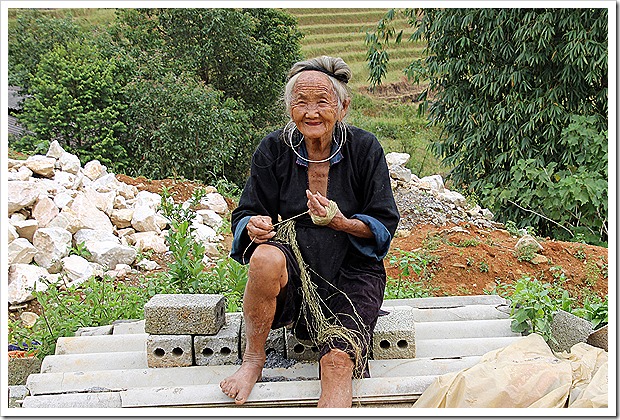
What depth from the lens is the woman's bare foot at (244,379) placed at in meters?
2.51

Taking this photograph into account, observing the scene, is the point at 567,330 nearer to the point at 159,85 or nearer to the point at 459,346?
the point at 459,346

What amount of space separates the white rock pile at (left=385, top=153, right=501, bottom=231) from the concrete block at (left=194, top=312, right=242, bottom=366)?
4.37 metres

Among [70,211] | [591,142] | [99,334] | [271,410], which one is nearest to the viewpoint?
[271,410]

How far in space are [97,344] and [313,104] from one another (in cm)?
158

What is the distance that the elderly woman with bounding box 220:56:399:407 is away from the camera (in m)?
2.54

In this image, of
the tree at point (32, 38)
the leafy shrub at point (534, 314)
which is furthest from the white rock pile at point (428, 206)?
the tree at point (32, 38)

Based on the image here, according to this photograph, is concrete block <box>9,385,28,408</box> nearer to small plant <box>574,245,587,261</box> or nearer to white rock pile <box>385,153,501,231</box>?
small plant <box>574,245,587,261</box>

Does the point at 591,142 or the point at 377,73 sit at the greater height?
the point at 377,73

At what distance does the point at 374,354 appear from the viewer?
2842 mm

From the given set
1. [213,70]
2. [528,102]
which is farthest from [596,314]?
[213,70]

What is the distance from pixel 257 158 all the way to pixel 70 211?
407cm

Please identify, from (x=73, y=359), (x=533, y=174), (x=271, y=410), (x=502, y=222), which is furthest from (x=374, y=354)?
(x=502, y=222)

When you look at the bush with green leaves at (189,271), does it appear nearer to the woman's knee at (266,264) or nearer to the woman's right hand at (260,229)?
the woman's right hand at (260,229)

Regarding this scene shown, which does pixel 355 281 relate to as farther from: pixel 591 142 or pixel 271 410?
pixel 591 142
